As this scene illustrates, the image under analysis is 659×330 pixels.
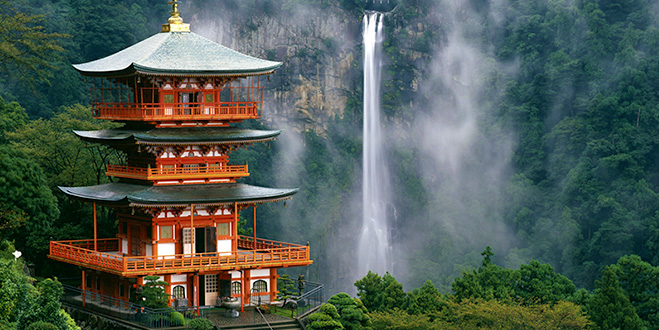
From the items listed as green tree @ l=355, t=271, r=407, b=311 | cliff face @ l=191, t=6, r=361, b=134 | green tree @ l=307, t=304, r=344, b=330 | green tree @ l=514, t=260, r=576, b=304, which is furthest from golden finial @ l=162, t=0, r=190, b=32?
cliff face @ l=191, t=6, r=361, b=134

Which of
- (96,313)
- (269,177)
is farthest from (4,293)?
(269,177)

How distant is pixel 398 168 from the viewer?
10506 centimetres

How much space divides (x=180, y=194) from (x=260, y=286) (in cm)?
448

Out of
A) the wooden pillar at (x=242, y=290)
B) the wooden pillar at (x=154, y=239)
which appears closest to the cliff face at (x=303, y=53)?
the wooden pillar at (x=242, y=290)

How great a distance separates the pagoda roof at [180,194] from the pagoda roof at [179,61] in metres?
4.13

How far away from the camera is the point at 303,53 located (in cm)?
10512

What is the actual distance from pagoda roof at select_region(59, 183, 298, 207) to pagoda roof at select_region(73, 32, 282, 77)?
4131 millimetres

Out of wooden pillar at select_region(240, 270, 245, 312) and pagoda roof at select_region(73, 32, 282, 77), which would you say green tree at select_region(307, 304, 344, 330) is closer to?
wooden pillar at select_region(240, 270, 245, 312)

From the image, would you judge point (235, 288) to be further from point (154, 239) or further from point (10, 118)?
point (10, 118)

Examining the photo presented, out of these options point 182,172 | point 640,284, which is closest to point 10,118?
point 182,172

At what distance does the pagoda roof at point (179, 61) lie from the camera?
4212 centimetres

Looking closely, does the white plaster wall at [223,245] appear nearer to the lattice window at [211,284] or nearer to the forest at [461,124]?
the lattice window at [211,284]

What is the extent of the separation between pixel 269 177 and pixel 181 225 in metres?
56.0

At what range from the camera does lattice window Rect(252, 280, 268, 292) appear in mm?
43312
